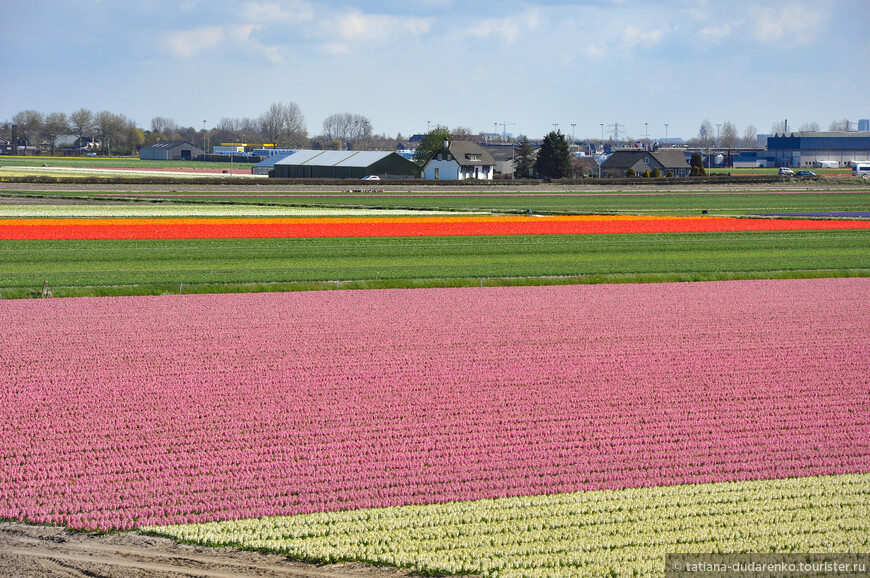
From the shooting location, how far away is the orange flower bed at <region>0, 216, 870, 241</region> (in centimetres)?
3850

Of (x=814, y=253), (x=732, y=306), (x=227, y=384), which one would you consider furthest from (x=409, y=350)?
(x=814, y=253)

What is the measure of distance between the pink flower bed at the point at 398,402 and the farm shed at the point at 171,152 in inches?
6652

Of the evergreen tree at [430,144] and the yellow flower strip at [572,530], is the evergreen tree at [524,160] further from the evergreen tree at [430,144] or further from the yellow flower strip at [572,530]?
the yellow flower strip at [572,530]

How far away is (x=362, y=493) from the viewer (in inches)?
410

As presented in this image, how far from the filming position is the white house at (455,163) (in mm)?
124188

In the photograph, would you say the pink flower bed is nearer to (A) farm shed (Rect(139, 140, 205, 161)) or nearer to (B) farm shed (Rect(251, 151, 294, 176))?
(B) farm shed (Rect(251, 151, 294, 176))

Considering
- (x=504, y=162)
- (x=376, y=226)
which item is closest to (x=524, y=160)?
(x=504, y=162)

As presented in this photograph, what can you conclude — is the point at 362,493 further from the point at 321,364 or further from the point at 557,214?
the point at 557,214

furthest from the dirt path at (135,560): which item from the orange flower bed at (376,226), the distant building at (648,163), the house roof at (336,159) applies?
the distant building at (648,163)

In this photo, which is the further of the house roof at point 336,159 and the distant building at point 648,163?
the distant building at point 648,163

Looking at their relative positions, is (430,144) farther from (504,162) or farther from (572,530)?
(572,530)

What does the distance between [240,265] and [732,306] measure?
14.5 metres

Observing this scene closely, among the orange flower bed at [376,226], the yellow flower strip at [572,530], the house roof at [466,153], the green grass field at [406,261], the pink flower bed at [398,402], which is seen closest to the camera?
the yellow flower strip at [572,530]

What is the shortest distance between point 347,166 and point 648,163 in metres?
46.0
